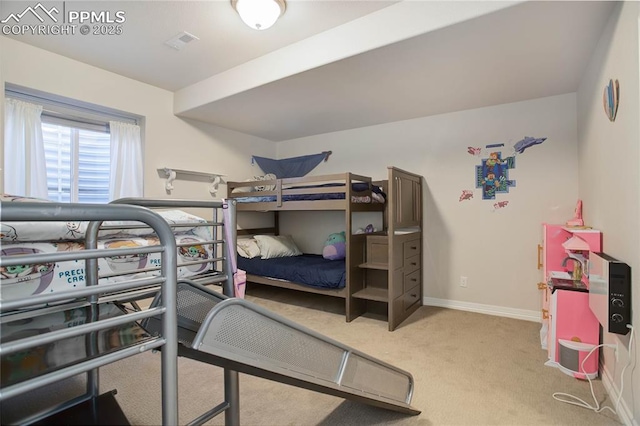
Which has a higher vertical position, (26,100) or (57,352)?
(26,100)

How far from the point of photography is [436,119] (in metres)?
3.57

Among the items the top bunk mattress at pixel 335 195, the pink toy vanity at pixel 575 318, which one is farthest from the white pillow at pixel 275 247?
the pink toy vanity at pixel 575 318

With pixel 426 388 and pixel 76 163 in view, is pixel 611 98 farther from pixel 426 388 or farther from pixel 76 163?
pixel 76 163

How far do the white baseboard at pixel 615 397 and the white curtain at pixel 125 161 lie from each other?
3.96 m

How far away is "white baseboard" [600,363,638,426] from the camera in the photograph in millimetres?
1490

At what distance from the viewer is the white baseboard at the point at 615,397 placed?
149cm

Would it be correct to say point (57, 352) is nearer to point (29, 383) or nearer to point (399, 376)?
point (29, 383)

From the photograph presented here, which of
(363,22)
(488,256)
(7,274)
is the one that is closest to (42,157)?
(7,274)

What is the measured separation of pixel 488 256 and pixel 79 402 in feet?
11.4

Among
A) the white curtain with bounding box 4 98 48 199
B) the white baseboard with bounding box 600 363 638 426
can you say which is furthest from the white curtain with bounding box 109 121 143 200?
the white baseboard with bounding box 600 363 638 426

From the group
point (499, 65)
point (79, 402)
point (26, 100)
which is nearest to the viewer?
point (79, 402)

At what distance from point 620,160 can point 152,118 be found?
152 inches

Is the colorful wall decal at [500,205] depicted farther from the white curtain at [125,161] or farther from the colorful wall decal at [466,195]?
the white curtain at [125,161]

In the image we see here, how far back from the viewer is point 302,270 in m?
3.29
